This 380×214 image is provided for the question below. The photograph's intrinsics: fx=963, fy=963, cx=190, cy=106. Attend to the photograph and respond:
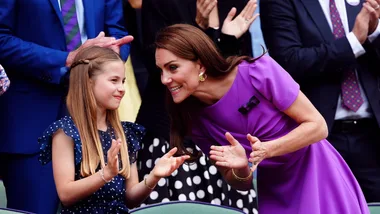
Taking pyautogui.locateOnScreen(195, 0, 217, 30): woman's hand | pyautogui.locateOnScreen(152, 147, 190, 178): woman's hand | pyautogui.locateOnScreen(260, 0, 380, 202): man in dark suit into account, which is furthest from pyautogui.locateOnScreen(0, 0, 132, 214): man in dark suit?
pyautogui.locateOnScreen(260, 0, 380, 202): man in dark suit

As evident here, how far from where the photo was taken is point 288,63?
5.05 m

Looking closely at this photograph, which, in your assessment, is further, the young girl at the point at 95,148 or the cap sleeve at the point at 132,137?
the cap sleeve at the point at 132,137

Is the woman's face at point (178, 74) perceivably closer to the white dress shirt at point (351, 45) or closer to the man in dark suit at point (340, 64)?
the man in dark suit at point (340, 64)

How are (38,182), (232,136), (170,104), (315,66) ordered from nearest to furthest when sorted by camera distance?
(232,136) < (170,104) < (38,182) < (315,66)

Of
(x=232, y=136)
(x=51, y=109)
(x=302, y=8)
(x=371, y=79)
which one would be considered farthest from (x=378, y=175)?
(x=51, y=109)

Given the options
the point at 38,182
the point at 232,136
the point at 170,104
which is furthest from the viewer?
the point at 38,182

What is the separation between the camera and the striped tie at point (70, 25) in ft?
15.6

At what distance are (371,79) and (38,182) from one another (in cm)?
184

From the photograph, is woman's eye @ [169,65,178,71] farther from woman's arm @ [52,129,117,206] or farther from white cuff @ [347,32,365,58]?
white cuff @ [347,32,365,58]

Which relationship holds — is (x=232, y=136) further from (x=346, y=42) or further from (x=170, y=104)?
(x=346, y=42)

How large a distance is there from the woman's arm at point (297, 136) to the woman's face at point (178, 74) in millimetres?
403

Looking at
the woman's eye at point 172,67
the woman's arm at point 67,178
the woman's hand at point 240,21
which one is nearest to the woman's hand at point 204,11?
the woman's hand at point 240,21

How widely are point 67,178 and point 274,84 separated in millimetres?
944

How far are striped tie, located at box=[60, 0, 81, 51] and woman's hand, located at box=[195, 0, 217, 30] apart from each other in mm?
629
